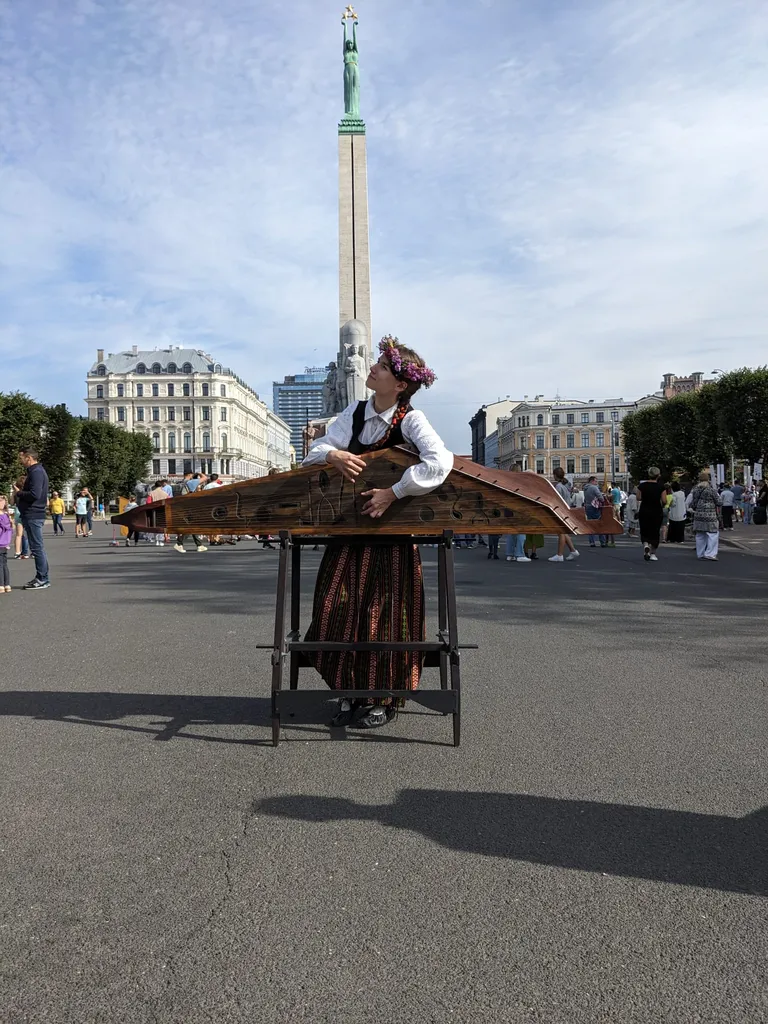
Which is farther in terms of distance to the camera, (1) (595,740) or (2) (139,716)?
(2) (139,716)

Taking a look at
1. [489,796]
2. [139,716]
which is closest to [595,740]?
[489,796]

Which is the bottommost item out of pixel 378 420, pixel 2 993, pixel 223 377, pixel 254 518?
pixel 2 993

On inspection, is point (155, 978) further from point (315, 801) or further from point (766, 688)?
point (766, 688)

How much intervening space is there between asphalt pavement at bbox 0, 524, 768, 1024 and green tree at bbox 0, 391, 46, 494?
128 feet

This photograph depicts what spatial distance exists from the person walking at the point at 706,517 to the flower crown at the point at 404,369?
14889 mm

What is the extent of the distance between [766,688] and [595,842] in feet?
10.5

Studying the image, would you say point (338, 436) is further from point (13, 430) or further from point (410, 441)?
point (13, 430)

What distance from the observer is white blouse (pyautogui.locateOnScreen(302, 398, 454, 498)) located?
440cm

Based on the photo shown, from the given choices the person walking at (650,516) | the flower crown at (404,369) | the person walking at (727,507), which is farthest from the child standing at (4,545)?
the person walking at (727,507)

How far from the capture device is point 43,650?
7777mm

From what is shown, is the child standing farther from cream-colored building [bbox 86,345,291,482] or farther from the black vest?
cream-colored building [bbox 86,345,291,482]

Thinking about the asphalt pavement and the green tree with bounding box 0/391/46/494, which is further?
the green tree with bounding box 0/391/46/494

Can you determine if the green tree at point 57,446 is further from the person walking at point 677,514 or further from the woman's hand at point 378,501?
the woman's hand at point 378,501

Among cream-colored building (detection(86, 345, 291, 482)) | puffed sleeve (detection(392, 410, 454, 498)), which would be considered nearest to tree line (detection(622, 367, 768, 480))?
puffed sleeve (detection(392, 410, 454, 498))
